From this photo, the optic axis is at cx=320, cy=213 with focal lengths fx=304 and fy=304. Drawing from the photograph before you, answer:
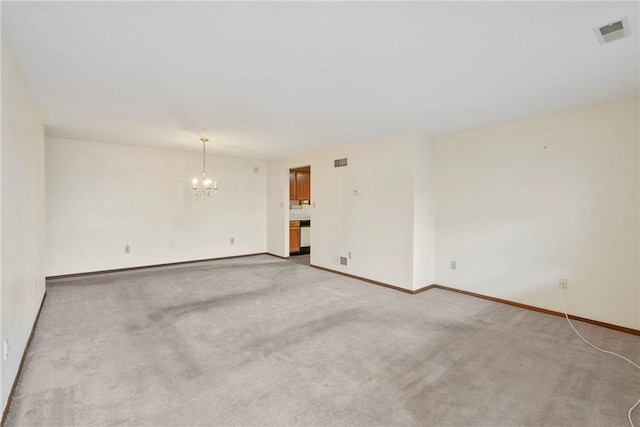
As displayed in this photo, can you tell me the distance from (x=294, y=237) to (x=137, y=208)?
3407 mm

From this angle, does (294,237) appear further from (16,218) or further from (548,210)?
(16,218)

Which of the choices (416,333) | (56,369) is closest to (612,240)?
(416,333)

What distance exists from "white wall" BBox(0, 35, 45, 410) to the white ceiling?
0.24 m

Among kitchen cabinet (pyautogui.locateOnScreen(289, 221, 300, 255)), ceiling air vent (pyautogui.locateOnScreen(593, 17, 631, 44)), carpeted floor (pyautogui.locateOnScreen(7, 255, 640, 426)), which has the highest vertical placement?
ceiling air vent (pyautogui.locateOnScreen(593, 17, 631, 44))

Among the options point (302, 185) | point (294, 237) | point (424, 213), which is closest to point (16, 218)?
point (424, 213)

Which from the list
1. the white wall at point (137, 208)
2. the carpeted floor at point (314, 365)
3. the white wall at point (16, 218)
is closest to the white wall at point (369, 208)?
the carpeted floor at point (314, 365)

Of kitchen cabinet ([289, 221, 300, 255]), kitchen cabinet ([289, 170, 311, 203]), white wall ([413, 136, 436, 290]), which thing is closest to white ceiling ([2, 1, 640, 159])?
white wall ([413, 136, 436, 290])

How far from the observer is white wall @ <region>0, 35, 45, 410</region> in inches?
75.4

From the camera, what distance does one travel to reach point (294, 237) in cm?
753

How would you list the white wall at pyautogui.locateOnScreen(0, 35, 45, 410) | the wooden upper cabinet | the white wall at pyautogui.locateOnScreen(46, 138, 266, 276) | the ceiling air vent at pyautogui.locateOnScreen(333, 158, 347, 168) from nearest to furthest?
the white wall at pyautogui.locateOnScreen(0, 35, 45, 410) < the white wall at pyautogui.locateOnScreen(46, 138, 266, 276) < the ceiling air vent at pyautogui.locateOnScreen(333, 158, 347, 168) < the wooden upper cabinet

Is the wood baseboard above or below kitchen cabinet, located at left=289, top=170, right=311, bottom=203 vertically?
below

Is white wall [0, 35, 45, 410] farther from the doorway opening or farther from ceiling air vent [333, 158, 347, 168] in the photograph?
the doorway opening

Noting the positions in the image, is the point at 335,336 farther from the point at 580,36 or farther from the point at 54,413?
the point at 580,36

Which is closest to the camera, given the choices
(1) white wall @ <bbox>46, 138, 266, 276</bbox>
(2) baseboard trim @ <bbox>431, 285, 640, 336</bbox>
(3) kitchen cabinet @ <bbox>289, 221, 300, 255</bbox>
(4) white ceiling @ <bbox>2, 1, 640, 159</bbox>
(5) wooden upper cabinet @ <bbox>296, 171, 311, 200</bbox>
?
(4) white ceiling @ <bbox>2, 1, 640, 159</bbox>
